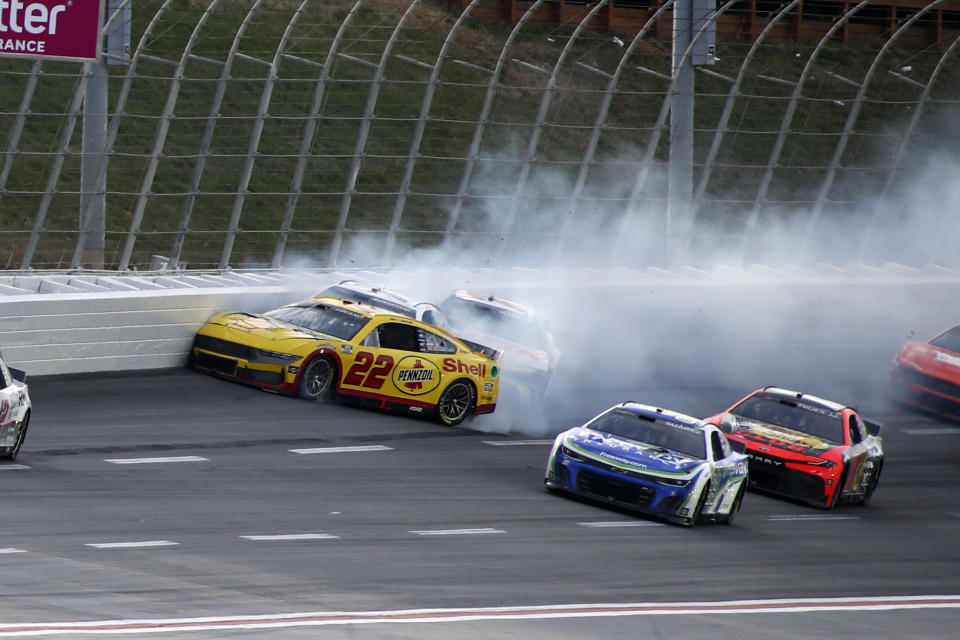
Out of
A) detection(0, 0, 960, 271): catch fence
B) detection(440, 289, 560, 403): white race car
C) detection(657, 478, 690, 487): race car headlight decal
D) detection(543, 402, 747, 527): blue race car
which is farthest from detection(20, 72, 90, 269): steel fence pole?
detection(657, 478, 690, 487): race car headlight decal

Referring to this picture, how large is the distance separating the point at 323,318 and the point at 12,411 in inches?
245

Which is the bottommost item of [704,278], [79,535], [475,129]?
[79,535]

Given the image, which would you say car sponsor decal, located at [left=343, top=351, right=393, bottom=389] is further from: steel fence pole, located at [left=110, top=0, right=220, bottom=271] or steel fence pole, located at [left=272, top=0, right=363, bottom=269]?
steel fence pole, located at [left=272, top=0, right=363, bottom=269]

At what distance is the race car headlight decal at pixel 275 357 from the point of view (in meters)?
18.6

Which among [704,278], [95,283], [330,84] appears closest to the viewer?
[95,283]

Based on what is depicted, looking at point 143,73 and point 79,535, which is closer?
point 79,535

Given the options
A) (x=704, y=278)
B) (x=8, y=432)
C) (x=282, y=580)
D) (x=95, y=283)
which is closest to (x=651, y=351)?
(x=704, y=278)

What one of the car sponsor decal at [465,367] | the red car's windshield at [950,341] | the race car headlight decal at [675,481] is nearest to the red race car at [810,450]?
the race car headlight decal at [675,481]

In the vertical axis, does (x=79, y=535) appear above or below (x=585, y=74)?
below

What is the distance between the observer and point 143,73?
21.0 m

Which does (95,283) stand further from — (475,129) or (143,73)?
(475,129)

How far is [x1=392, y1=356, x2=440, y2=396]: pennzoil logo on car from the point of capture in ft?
62.1

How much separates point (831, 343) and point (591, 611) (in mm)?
17822

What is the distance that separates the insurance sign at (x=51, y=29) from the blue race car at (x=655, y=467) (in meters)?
8.75
